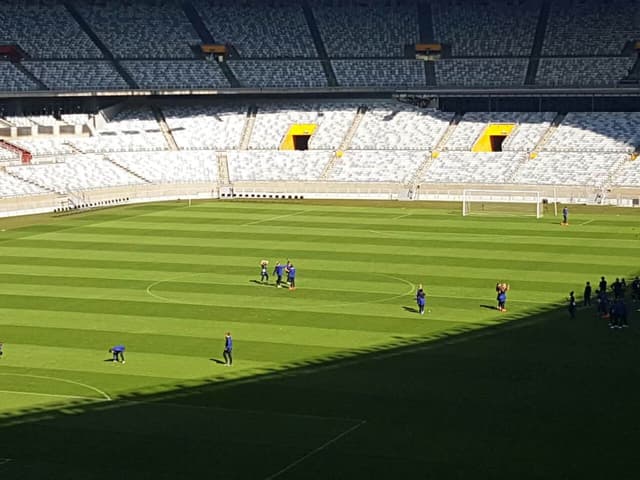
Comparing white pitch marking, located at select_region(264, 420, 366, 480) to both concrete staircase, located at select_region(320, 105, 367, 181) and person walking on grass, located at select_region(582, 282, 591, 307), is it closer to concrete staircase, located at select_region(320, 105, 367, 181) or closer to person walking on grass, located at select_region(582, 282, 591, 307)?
person walking on grass, located at select_region(582, 282, 591, 307)

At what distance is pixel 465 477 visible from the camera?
30906 mm

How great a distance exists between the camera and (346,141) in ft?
368

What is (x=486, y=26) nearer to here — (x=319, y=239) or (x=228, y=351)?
(x=319, y=239)

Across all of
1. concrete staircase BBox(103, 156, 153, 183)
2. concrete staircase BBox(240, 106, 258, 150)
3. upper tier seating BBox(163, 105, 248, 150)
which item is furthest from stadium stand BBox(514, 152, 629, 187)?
concrete staircase BBox(103, 156, 153, 183)

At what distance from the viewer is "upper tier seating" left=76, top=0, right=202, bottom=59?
A: 11538cm

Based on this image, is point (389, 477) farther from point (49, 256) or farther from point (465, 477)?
point (49, 256)

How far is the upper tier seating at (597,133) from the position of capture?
10281 centimetres

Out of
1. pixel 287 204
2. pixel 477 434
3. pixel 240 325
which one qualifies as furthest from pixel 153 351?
pixel 287 204

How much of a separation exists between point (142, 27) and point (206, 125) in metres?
11.2

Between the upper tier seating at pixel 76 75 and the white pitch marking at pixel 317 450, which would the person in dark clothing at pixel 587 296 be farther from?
the upper tier seating at pixel 76 75

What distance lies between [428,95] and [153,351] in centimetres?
7272

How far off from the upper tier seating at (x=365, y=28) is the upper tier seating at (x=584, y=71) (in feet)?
45.5

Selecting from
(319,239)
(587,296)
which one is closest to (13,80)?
(319,239)

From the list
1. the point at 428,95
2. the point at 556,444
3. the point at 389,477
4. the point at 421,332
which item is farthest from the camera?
the point at 428,95
